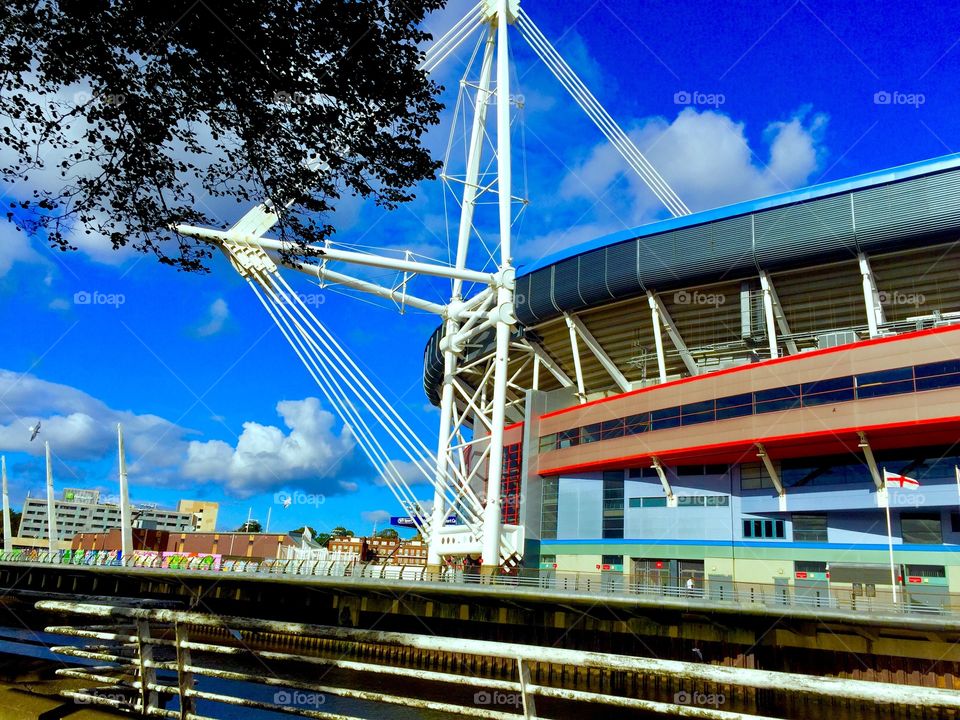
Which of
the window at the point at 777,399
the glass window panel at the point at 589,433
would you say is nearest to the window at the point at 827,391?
the window at the point at 777,399

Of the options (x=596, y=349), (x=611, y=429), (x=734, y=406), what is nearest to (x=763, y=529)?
(x=734, y=406)

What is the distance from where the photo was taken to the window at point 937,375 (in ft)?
100

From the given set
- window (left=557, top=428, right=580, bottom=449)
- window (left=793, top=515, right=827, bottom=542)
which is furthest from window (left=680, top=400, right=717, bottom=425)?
window (left=557, top=428, right=580, bottom=449)

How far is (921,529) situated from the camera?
33750 millimetres

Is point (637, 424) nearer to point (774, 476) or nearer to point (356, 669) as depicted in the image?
point (774, 476)

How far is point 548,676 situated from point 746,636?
9352 mm

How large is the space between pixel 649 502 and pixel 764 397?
10.8 m

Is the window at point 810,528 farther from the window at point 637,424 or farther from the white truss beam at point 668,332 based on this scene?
the white truss beam at point 668,332

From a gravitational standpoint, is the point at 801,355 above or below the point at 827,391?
above

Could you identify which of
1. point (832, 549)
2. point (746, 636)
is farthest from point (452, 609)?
point (832, 549)

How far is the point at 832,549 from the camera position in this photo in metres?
36.2

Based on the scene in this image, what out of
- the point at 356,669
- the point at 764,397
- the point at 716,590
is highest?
the point at 764,397

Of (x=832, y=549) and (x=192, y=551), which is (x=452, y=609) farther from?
(x=192, y=551)

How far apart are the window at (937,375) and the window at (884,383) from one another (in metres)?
0.39
